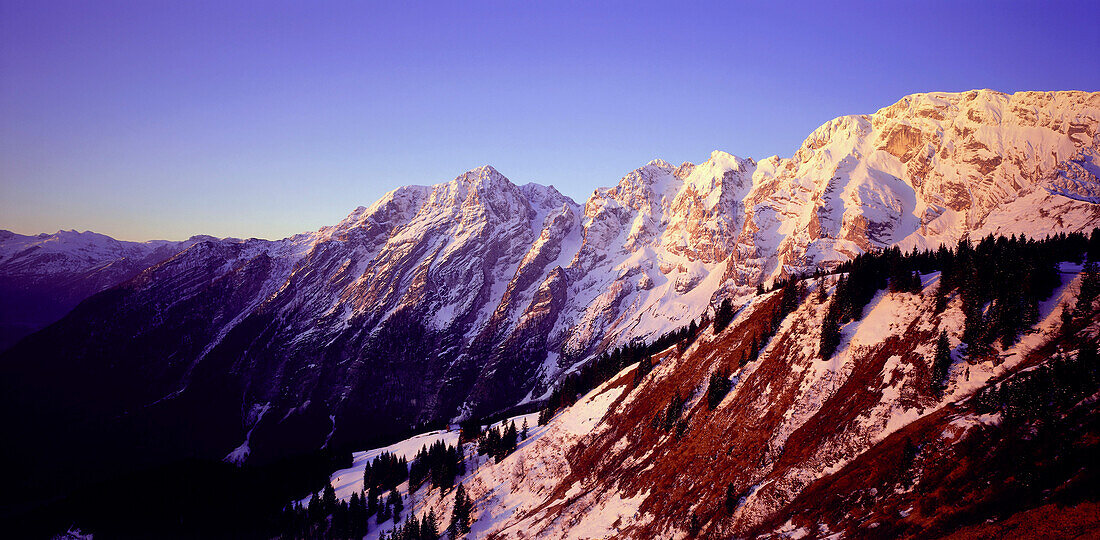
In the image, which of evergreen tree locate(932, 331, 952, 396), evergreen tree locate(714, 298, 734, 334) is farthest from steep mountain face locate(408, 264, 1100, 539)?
evergreen tree locate(714, 298, 734, 334)

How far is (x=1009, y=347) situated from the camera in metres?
52.6

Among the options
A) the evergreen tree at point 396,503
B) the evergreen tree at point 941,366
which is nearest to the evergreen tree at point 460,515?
the evergreen tree at point 396,503

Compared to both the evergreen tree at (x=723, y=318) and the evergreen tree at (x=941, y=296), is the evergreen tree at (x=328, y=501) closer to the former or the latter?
the evergreen tree at (x=723, y=318)

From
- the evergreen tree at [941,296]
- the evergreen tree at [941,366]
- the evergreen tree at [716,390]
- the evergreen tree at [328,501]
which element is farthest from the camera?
the evergreen tree at [328,501]

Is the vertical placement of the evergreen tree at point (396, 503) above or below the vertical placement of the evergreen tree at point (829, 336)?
below

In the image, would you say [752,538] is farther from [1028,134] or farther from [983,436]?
[1028,134]

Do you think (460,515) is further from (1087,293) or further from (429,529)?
(1087,293)

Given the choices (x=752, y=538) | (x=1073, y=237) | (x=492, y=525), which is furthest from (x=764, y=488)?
(x=1073, y=237)

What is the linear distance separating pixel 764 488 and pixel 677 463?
17.4m

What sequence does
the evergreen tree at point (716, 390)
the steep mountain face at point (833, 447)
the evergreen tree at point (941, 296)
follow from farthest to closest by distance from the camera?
1. the evergreen tree at point (716, 390)
2. the evergreen tree at point (941, 296)
3. the steep mountain face at point (833, 447)

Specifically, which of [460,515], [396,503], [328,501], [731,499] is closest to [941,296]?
[731,499]

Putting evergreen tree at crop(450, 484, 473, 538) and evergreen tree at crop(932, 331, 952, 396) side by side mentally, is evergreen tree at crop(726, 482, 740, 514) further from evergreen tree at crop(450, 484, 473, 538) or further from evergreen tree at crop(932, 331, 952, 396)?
evergreen tree at crop(450, 484, 473, 538)

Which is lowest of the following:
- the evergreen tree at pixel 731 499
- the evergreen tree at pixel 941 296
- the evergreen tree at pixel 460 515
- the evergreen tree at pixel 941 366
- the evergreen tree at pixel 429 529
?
the evergreen tree at pixel 429 529

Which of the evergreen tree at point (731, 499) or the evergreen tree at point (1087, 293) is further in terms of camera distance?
the evergreen tree at point (731, 499)
